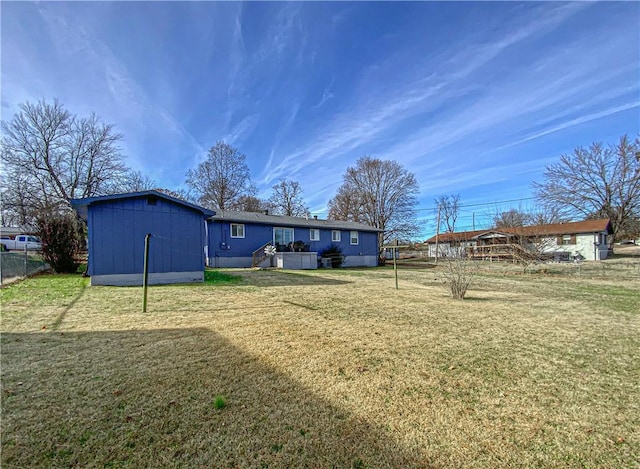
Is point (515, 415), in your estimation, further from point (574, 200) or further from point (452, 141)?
point (574, 200)

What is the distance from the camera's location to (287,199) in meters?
35.7

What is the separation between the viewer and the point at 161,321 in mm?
5211

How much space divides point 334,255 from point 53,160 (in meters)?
21.2

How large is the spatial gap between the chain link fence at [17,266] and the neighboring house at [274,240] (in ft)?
27.3

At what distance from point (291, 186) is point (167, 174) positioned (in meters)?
14.2

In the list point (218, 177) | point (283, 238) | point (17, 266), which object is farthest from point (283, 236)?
point (218, 177)

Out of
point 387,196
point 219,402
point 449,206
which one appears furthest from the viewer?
point 449,206

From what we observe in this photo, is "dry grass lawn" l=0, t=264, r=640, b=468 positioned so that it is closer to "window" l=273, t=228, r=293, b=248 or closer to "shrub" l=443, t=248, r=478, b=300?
"shrub" l=443, t=248, r=478, b=300

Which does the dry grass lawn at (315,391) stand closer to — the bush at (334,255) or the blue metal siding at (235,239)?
the blue metal siding at (235,239)

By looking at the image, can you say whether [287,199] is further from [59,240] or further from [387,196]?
[59,240]

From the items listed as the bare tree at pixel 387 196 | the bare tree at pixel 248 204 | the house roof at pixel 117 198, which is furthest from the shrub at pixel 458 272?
the bare tree at pixel 248 204

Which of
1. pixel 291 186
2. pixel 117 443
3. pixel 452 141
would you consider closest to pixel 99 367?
pixel 117 443

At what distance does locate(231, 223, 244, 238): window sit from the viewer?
18.4m

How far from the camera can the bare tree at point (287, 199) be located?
35531 mm
